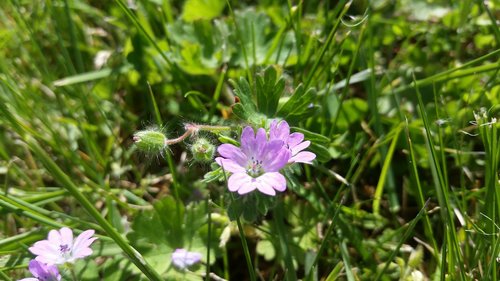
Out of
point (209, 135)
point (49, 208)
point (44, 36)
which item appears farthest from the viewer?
point (44, 36)

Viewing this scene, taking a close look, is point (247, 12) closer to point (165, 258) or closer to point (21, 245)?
point (165, 258)

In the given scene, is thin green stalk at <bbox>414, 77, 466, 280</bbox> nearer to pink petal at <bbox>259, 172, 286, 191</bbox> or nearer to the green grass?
the green grass

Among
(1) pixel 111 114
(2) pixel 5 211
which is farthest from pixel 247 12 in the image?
(2) pixel 5 211

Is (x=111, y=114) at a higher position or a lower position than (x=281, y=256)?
higher

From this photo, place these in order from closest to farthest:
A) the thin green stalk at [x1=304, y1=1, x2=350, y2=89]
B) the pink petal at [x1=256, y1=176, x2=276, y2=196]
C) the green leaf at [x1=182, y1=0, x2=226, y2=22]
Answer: the pink petal at [x1=256, y1=176, x2=276, y2=196]
the thin green stalk at [x1=304, y1=1, x2=350, y2=89]
the green leaf at [x1=182, y1=0, x2=226, y2=22]

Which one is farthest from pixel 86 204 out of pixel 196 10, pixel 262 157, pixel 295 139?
pixel 196 10

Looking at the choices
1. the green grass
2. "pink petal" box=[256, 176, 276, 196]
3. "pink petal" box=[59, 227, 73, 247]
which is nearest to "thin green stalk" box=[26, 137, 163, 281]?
the green grass

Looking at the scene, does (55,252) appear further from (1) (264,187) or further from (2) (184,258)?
(1) (264,187)

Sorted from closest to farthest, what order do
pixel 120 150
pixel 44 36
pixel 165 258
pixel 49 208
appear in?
pixel 165 258 → pixel 49 208 → pixel 120 150 → pixel 44 36
